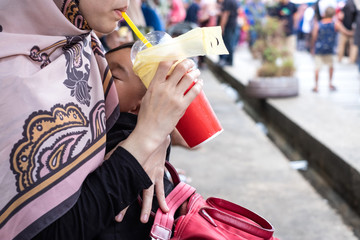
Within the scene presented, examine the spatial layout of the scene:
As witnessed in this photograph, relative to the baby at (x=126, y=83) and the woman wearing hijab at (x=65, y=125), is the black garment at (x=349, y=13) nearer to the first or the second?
the baby at (x=126, y=83)

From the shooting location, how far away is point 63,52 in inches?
48.2

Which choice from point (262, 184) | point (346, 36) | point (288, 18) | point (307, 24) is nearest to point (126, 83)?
point (262, 184)

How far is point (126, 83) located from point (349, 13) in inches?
417

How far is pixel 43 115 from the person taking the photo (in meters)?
1.10

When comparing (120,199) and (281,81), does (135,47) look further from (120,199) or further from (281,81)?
(281,81)

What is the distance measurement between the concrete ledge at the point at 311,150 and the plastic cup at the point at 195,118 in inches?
111

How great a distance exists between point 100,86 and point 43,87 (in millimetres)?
176

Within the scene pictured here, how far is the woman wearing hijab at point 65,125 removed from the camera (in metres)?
1.09

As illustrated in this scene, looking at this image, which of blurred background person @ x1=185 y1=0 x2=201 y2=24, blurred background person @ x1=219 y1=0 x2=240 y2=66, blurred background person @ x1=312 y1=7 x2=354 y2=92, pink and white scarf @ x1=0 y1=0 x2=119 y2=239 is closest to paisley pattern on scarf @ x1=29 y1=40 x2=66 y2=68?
pink and white scarf @ x1=0 y1=0 x2=119 y2=239

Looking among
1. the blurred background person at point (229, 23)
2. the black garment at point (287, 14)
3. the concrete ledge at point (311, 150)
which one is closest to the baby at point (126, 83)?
the concrete ledge at point (311, 150)

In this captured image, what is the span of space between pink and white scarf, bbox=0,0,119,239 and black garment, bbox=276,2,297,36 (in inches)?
451

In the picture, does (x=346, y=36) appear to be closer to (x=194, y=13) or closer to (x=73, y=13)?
(x=194, y=13)

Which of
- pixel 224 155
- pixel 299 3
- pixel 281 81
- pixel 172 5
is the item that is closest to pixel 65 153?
pixel 224 155

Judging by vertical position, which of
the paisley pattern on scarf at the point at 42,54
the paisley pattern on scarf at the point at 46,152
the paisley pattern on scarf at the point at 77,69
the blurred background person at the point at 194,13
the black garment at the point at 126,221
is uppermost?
the paisley pattern on scarf at the point at 42,54
